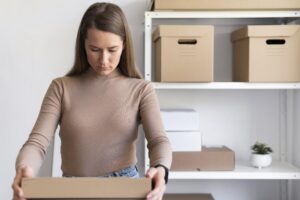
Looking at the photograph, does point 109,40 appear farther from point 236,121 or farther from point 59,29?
point 236,121

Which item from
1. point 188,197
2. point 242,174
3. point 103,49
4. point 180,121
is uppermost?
point 103,49

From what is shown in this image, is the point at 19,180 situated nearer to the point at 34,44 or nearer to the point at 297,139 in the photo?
the point at 34,44

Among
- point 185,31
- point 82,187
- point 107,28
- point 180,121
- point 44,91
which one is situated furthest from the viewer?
point 44,91

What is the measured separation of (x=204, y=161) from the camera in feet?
6.13

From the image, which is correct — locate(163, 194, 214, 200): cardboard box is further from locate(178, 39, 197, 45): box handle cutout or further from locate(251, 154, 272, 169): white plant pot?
locate(178, 39, 197, 45): box handle cutout

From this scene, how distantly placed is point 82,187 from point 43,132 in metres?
0.34

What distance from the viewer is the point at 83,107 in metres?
1.22

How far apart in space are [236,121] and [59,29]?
99 centimetres

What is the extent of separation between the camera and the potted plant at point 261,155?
1.92m

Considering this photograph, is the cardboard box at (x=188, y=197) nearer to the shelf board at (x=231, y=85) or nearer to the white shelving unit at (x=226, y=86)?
the white shelving unit at (x=226, y=86)

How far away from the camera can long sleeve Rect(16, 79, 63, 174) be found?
1.07 m

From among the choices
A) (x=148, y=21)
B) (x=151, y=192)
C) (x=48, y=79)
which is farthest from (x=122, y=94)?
(x=48, y=79)

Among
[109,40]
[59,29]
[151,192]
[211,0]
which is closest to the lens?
[151,192]

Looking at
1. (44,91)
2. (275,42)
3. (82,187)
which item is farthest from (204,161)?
(82,187)
